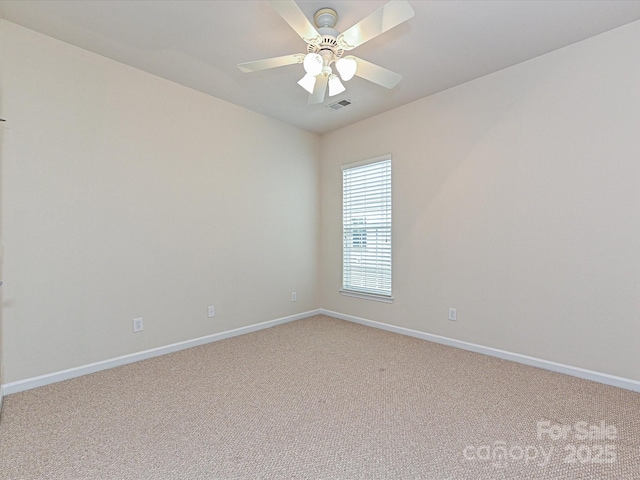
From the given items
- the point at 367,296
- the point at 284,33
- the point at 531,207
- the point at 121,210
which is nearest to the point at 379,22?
the point at 284,33

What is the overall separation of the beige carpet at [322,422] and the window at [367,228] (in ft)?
4.17

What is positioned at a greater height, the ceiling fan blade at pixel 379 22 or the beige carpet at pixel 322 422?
the ceiling fan blade at pixel 379 22

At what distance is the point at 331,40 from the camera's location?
2.10m

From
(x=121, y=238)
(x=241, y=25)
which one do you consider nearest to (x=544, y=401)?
(x=241, y=25)

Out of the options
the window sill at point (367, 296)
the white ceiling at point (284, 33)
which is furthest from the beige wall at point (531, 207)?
the white ceiling at point (284, 33)

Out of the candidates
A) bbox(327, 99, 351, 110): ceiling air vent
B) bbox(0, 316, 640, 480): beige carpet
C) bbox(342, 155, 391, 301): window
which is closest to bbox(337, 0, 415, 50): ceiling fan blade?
bbox(327, 99, 351, 110): ceiling air vent

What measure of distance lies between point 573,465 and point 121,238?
346cm

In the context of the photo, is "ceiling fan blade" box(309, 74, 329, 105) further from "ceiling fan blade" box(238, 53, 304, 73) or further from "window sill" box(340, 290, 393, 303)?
"window sill" box(340, 290, 393, 303)

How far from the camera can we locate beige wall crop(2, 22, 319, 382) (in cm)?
241

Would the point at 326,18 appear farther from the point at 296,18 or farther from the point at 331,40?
the point at 296,18

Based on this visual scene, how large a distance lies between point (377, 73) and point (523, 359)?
A: 2699 millimetres

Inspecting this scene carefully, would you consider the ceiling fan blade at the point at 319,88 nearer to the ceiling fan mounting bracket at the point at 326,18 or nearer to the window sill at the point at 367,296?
the ceiling fan mounting bracket at the point at 326,18

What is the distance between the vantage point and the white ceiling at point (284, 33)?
7.07 ft

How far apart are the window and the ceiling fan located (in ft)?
5.51
